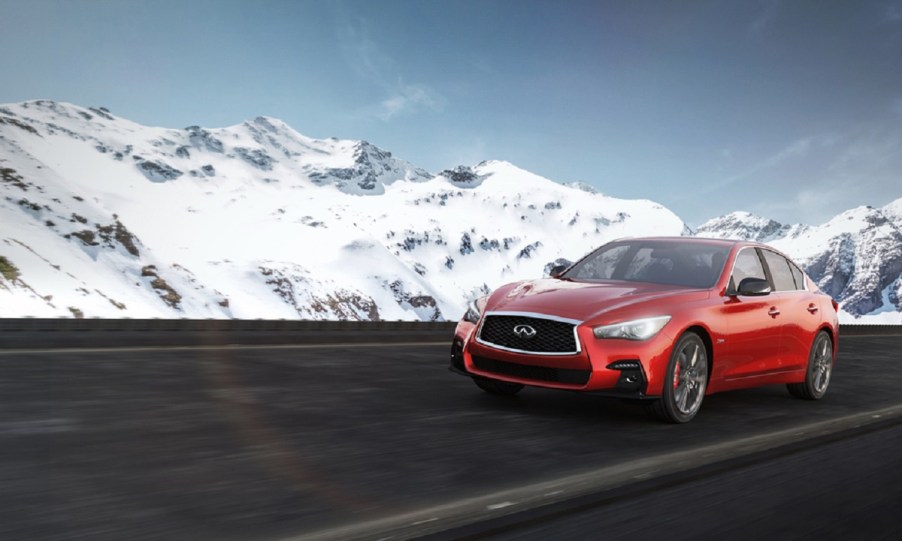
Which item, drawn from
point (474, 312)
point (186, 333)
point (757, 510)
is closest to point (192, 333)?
point (186, 333)

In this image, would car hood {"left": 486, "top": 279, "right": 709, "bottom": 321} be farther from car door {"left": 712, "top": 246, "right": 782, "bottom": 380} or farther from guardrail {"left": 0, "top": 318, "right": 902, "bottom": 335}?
guardrail {"left": 0, "top": 318, "right": 902, "bottom": 335}

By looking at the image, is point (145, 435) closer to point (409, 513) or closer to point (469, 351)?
point (409, 513)

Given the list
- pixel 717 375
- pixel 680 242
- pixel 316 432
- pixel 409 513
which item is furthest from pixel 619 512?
pixel 680 242

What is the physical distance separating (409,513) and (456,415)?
262 cm

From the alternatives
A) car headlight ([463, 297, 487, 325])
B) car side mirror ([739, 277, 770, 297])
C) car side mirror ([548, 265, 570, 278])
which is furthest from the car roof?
car headlight ([463, 297, 487, 325])

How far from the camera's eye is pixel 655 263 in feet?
25.7

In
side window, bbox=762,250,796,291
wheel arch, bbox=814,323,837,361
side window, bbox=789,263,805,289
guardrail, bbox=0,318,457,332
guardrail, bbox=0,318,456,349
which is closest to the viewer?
side window, bbox=762,250,796,291

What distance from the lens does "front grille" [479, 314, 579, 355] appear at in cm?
640

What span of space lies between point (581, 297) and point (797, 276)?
10.4 feet

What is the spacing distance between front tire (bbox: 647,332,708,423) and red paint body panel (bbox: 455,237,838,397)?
85 millimetres

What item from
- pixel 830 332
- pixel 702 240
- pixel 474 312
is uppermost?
pixel 702 240

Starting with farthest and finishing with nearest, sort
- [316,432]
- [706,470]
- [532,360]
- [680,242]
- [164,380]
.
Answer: [680,242] → [164,380] → [532,360] → [316,432] → [706,470]

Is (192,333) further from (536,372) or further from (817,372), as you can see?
(817,372)

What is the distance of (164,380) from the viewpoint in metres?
7.58
